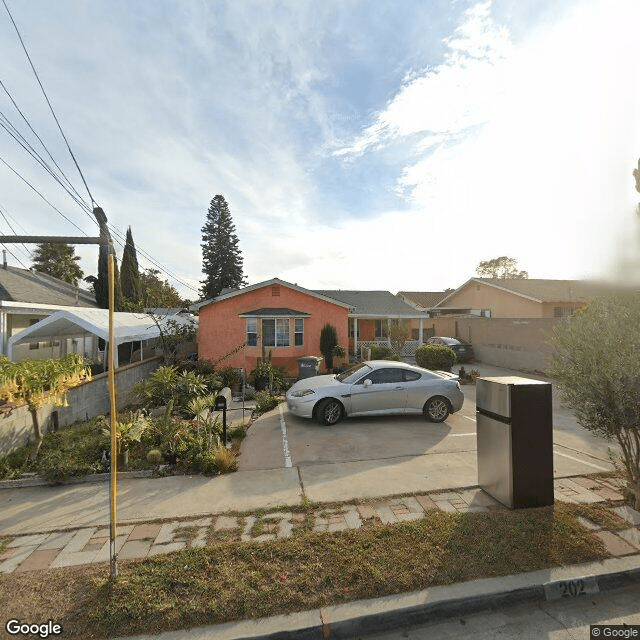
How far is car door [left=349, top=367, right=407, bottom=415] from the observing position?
7875mm

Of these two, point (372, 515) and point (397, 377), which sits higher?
point (397, 377)

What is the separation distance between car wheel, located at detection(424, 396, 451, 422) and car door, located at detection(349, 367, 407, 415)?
588 mm

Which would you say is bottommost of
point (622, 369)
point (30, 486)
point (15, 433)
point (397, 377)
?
point (30, 486)

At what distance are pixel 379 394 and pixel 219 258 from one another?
129ft

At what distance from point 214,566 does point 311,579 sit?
0.93 m

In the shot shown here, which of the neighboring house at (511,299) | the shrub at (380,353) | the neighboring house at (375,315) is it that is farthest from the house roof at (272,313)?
the neighboring house at (511,299)

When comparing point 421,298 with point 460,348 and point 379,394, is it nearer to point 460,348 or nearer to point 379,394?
point 460,348

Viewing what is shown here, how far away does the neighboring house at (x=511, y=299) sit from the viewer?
23.1 meters

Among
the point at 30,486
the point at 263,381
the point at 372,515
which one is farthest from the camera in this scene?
the point at 263,381

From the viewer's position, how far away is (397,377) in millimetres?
8031

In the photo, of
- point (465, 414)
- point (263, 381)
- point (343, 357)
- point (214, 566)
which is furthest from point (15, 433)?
point (343, 357)

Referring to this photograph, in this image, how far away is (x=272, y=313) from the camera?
587 inches

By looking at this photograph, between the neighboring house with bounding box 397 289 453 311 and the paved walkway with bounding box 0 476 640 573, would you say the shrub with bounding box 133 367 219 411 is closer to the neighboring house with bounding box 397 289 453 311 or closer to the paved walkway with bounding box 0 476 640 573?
the paved walkway with bounding box 0 476 640 573

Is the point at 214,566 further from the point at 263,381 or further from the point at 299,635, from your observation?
the point at 263,381
